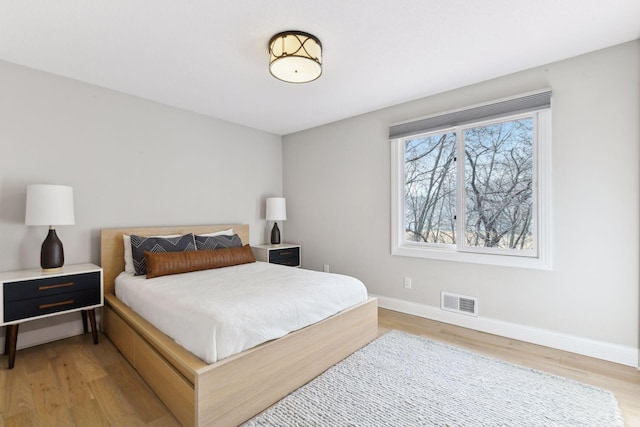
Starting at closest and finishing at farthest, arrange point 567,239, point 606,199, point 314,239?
point 606,199 < point 567,239 < point 314,239

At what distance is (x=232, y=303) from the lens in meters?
1.83

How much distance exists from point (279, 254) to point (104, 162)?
2200 mm

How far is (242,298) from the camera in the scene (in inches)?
76.6

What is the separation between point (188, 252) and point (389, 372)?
2.05 m

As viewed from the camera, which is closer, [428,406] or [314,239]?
[428,406]

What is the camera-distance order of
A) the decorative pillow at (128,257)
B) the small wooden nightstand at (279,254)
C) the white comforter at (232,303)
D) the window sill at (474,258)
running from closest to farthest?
1. the white comforter at (232,303)
2. the window sill at (474,258)
3. the decorative pillow at (128,257)
4. the small wooden nightstand at (279,254)

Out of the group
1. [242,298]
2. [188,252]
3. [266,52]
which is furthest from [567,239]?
[188,252]

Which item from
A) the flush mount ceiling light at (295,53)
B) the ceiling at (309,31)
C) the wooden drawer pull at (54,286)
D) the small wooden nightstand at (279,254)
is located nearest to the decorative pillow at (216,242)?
the small wooden nightstand at (279,254)

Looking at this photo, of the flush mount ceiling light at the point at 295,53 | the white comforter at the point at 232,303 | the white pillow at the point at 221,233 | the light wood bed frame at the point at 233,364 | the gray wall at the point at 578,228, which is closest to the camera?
the light wood bed frame at the point at 233,364

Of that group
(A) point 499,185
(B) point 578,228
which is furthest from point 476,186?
(B) point 578,228

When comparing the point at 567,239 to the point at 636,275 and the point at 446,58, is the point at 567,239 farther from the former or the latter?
the point at 446,58

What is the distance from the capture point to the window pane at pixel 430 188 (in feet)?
10.4

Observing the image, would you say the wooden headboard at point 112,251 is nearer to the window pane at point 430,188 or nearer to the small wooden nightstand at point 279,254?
the small wooden nightstand at point 279,254

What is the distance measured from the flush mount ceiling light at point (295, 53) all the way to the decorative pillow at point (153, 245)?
191 centimetres
